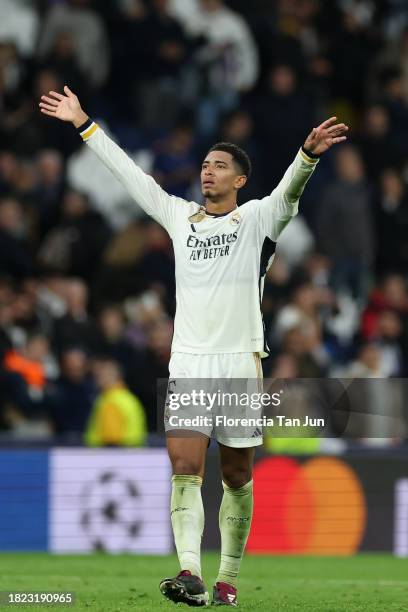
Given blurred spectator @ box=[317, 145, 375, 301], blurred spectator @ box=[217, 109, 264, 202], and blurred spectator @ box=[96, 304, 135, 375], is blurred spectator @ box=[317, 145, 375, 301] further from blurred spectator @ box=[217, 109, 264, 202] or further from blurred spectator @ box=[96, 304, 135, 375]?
blurred spectator @ box=[96, 304, 135, 375]

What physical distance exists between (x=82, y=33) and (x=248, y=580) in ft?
27.1

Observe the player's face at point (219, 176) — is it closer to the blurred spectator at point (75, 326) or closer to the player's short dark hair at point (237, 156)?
the player's short dark hair at point (237, 156)

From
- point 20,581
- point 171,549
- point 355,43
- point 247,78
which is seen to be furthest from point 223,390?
point 355,43

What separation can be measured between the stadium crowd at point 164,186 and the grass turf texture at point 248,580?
1.77 meters

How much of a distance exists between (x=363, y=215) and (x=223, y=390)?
336 inches

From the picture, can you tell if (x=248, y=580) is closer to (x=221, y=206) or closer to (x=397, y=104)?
(x=221, y=206)

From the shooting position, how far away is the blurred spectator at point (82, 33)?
54.1ft

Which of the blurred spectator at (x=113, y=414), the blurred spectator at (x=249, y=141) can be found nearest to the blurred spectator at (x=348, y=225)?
the blurred spectator at (x=249, y=141)

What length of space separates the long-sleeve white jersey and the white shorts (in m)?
0.05

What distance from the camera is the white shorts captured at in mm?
7516

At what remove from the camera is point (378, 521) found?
13.1 metres

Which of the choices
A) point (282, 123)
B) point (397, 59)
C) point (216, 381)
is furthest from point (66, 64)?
point (216, 381)

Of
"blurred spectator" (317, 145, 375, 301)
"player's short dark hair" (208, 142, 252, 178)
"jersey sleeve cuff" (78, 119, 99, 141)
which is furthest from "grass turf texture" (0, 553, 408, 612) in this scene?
"blurred spectator" (317, 145, 375, 301)

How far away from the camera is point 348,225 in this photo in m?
15.8
